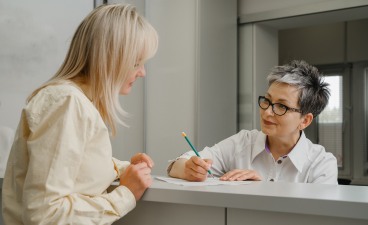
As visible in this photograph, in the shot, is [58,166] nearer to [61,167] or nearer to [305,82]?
[61,167]

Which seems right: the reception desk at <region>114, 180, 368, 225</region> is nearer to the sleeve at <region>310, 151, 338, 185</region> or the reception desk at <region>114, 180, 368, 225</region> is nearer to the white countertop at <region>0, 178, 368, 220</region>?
the white countertop at <region>0, 178, 368, 220</region>

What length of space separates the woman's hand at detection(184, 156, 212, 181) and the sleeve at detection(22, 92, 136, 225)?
47 cm

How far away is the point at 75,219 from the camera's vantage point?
94cm

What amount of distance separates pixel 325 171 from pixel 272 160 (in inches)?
10.0

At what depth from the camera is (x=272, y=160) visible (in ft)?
6.58

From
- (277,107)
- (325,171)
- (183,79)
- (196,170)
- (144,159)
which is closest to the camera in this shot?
(144,159)

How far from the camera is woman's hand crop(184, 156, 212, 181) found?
142cm

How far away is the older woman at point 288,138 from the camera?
6.32 ft

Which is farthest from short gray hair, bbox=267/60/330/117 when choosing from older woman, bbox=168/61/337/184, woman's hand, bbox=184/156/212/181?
woman's hand, bbox=184/156/212/181

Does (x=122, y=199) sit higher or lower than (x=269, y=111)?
lower

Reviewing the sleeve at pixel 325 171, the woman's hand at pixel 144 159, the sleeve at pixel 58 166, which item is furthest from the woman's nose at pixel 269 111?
the sleeve at pixel 58 166

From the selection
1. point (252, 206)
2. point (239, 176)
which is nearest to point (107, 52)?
point (252, 206)

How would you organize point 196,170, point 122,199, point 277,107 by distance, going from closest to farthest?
point 122,199 < point 196,170 < point 277,107

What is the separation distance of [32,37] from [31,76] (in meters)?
0.23
